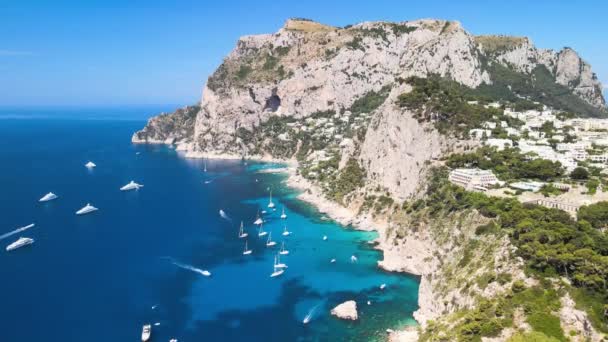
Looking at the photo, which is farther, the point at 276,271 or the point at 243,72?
the point at 243,72

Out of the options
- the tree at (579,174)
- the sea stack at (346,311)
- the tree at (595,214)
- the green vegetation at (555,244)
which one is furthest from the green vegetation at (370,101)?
→ the sea stack at (346,311)

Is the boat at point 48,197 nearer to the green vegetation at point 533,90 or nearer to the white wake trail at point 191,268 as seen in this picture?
the white wake trail at point 191,268

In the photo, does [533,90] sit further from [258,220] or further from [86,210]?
[86,210]

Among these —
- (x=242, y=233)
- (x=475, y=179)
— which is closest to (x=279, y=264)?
(x=242, y=233)

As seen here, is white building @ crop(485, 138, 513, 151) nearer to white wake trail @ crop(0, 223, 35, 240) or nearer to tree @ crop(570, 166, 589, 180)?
tree @ crop(570, 166, 589, 180)

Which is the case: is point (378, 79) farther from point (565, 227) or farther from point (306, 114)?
point (565, 227)
